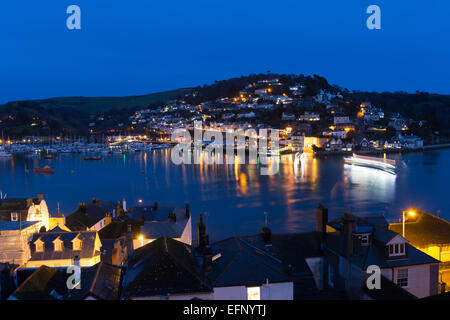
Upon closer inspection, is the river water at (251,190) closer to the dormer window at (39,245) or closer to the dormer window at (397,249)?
the dormer window at (39,245)

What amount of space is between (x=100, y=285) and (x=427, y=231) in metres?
6.24

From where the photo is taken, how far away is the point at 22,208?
9219mm

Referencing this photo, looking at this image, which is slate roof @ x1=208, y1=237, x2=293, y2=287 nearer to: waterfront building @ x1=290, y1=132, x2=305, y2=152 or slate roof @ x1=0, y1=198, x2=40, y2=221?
slate roof @ x1=0, y1=198, x2=40, y2=221

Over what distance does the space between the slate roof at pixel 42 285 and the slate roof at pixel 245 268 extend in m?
2.12

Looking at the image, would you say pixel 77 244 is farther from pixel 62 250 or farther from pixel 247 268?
pixel 247 268

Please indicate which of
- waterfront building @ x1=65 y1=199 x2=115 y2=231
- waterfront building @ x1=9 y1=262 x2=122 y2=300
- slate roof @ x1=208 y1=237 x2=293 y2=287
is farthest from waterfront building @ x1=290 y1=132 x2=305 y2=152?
waterfront building @ x1=9 y1=262 x2=122 y2=300

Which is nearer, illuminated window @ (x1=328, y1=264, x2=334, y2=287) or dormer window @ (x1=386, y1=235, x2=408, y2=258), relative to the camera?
dormer window @ (x1=386, y1=235, x2=408, y2=258)

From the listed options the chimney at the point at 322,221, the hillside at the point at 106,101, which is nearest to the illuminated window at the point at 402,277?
the chimney at the point at 322,221

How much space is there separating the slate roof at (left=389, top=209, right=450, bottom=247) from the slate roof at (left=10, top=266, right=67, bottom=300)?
6.15m

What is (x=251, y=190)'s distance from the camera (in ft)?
77.5

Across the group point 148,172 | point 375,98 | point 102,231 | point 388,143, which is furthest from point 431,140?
point 102,231

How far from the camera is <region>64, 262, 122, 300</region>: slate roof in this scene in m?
4.19

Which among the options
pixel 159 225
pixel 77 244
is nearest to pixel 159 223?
pixel 159 225

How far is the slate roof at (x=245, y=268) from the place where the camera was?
4.70 meters
